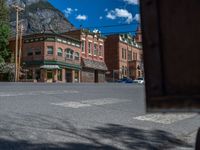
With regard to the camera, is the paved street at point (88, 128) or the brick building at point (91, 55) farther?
the brick building at point (91, 55)

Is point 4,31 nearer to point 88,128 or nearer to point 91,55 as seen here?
point 91,55

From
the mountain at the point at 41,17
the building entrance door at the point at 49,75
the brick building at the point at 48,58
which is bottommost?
the building entrance door at the point at 49,75

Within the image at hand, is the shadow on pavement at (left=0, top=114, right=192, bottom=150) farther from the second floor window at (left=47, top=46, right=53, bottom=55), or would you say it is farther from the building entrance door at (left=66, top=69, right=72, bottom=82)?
the building entrance door at (left=66, top=69, right=72, bottom=82)

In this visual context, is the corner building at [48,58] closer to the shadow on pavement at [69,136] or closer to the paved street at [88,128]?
the paved street at [88,128]

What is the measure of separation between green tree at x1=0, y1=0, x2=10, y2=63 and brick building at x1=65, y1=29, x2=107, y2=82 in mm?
11413

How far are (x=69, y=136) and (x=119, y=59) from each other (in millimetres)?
69075

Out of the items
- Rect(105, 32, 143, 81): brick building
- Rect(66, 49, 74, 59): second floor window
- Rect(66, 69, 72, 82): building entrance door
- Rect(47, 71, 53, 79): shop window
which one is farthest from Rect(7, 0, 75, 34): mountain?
Rect(47, 71, 53, 79): shop window

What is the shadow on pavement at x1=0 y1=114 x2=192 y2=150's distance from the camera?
731 cm

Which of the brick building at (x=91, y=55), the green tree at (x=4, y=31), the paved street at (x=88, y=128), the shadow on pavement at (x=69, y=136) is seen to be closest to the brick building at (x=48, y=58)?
the green tree at (x=4, y=31)

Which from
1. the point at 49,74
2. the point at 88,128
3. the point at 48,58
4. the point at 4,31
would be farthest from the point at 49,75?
the point at 88,128

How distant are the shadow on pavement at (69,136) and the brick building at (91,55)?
5501cm

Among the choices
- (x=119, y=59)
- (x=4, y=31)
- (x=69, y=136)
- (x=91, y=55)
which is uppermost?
(x=4, y=31)

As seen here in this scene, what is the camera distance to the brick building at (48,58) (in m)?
58.0

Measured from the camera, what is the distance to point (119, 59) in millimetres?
76938
